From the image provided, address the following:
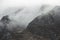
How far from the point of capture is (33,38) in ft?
490

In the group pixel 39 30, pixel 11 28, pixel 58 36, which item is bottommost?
pixel 58 36


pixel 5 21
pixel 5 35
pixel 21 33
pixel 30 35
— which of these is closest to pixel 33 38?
pixel 30 35

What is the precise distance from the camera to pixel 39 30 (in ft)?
495

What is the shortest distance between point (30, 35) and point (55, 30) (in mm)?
20103

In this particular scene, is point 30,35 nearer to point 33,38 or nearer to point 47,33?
point 33,38

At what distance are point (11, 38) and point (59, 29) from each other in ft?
131

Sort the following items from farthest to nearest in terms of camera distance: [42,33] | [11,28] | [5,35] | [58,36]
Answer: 1. [11,28]
2. [5,35]
3. [42,33]
4. [58,36]

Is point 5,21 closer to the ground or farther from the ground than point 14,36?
farther from the ground

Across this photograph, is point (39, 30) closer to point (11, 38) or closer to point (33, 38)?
point (33, 38)

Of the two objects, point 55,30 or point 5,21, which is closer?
point 55,30

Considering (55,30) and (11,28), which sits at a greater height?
(11,28)

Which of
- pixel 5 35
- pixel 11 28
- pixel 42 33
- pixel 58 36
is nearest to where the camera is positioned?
pixel 58 36

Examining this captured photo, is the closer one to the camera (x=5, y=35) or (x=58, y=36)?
(x=58, y=36)

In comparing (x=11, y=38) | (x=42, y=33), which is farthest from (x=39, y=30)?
(x=11, y=38)
